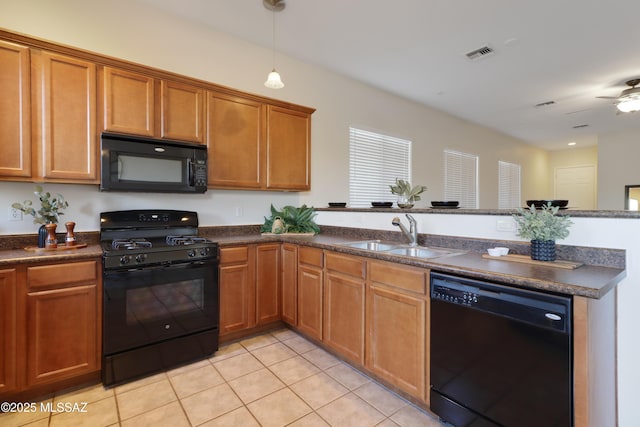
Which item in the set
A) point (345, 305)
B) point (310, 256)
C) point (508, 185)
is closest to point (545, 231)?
point (345, 305)

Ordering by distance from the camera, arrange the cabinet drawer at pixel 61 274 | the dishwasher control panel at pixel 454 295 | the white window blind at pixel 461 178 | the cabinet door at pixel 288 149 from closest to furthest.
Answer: the dishwasher control panel at pixel 454 295 → the cabinet drawer at pixel 61 274 → the cabinet door at pixel 288 149 → the white window blind at pixel 461 178

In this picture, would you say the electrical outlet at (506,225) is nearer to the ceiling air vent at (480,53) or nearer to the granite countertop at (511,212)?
the granite countertop at (511,212)

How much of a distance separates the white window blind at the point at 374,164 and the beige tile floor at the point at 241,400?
101 inches

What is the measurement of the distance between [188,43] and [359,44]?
71.1 inches

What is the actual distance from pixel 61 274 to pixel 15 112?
1.15m

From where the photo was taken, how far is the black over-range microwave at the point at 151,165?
2385mm

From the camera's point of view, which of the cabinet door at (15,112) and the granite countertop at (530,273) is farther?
the cabinet door at (15,112)

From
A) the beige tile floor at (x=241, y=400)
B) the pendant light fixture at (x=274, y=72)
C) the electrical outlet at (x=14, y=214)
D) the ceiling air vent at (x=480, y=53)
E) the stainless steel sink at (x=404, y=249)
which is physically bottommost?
the beige tile floor at (x=241, y=400)

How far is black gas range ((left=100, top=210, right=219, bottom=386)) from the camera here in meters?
2.13

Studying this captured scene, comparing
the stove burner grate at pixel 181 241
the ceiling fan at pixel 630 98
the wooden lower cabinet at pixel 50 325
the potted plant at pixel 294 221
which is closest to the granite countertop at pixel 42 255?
the wooden lower cabinet at pixel 50 325

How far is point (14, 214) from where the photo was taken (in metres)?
2.30

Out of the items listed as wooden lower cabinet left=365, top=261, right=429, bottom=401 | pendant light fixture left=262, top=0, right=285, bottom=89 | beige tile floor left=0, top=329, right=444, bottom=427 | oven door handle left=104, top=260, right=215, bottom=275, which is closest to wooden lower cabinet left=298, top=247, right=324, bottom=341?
beige tile floor left=0, top=329, right=444, bottom=427

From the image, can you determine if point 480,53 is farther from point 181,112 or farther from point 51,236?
point 51,236

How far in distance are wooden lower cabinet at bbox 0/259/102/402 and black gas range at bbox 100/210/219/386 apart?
0.10m
